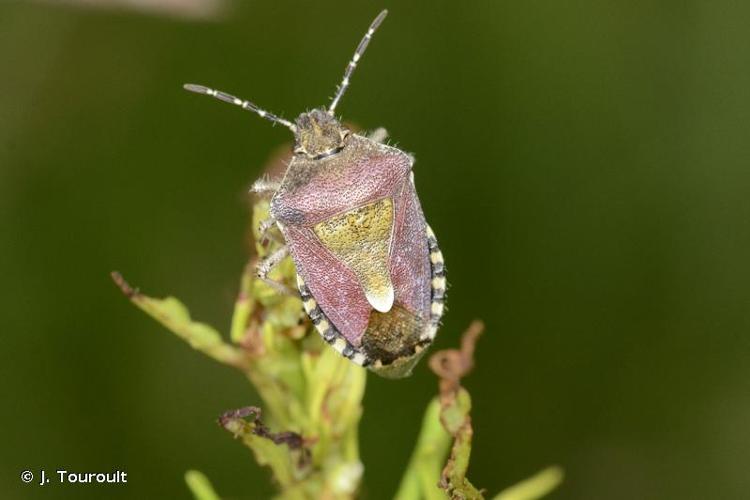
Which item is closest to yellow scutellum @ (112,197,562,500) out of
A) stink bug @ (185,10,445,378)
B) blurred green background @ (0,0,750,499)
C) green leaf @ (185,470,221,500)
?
green leaf @ (185,470,221,500)

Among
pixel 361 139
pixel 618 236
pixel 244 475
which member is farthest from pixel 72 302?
pixel 618 236

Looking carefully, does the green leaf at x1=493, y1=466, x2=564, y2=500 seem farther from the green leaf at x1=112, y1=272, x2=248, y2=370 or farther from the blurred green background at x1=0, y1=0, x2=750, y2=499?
the blurred green background at x1=0, y1=0, x2=750, y2=499

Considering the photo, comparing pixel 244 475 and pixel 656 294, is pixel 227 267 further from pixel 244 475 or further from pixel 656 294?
pixel 656 294

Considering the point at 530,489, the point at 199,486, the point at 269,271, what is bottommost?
the point at 530,489

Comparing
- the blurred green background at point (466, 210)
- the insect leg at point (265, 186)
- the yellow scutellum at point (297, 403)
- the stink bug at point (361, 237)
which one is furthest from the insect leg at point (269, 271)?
the blurred green background at point (466, 210)

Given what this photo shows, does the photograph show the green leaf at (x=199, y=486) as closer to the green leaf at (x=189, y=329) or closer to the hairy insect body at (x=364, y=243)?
the green leaf at (x=189, y=329)

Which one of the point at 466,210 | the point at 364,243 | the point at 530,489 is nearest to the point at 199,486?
the point at 530,489

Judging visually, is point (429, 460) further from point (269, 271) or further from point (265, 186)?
point (265, 186)
